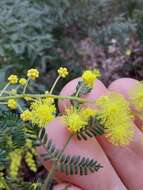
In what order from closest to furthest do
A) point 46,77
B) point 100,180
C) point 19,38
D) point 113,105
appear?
point 113,105
point 100,180
point 19,38
point 46,77

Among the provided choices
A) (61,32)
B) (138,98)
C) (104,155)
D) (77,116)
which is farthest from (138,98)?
(61,32)

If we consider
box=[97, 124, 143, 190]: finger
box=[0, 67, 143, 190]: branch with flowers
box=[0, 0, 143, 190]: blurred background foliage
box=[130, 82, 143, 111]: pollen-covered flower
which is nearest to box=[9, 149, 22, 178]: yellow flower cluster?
box=[0, 67, 143, 190]: branch with flowers

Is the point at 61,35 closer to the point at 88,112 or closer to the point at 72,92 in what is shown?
the point at 72,92

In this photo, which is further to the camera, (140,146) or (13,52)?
(13,52)

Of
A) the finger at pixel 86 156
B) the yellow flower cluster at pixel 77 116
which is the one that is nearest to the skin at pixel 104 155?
the finger at pixel 86 156

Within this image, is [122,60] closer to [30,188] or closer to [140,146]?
[140,146]

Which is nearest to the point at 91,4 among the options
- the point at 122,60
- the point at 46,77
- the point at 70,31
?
the point at 70,31
